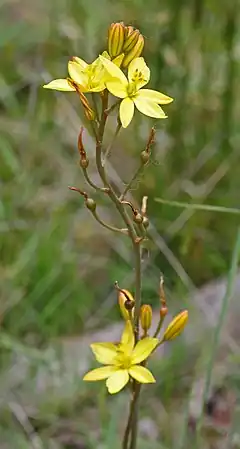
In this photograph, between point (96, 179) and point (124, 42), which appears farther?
point (96, 179)

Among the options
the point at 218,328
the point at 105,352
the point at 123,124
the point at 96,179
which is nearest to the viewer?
the point at 123,124

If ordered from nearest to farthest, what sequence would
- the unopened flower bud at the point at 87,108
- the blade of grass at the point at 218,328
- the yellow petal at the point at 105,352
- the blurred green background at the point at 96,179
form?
the unopened flower bud at the point at 87,108 → the yellow petal at the point at 105,352 → the blade of grass at the point at 218,328 → the blurred green background at the point at 96,179

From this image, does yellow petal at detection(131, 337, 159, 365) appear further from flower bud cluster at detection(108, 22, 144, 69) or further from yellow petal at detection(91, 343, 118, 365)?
flower bud cluster at detection(108, 22, 144, 69)

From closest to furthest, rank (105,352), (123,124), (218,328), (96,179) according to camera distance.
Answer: (123,124), (105,352), (218,328), (96,179)

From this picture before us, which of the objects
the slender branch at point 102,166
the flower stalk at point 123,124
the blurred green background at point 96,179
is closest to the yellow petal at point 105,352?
the flower stalk at point 123,124

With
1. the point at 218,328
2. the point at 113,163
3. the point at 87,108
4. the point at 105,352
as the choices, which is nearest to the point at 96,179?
the point at 113,163

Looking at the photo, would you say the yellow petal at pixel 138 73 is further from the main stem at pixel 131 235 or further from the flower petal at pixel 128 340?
the flower petal at pixel 128 340

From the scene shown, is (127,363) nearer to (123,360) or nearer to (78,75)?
(123,360)
